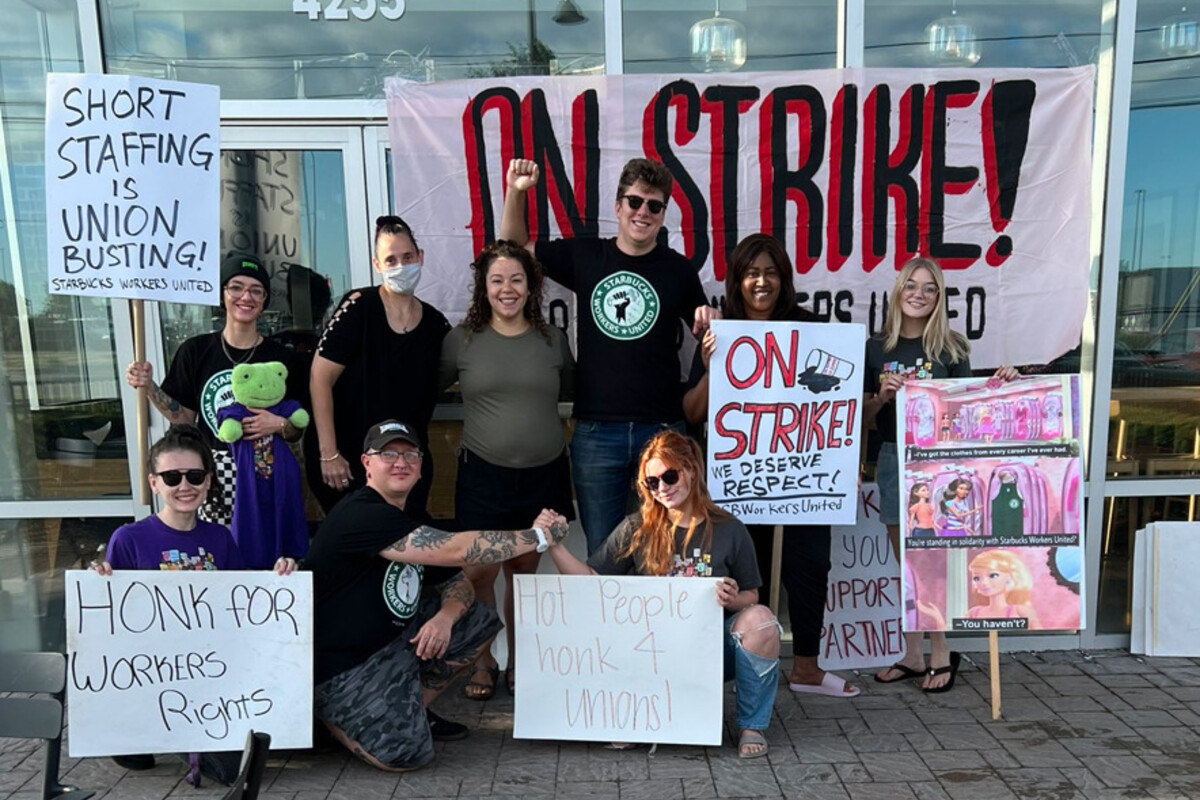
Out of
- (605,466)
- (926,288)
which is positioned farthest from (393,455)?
(926,288)

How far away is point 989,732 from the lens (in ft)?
10.3

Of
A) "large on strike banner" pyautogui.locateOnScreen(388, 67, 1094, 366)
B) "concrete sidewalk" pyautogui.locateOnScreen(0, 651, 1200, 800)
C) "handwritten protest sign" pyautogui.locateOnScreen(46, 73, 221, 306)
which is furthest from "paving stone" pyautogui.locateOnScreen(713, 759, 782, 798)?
"handwritten protest sign" pyautogui.locateOnScreen(46, 73, 221, 306)

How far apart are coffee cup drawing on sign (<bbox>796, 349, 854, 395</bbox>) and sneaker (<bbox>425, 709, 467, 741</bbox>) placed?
6.26 feet

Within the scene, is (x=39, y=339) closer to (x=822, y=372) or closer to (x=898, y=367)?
(x=822, y=372)

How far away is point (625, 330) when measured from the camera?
10.6 feet

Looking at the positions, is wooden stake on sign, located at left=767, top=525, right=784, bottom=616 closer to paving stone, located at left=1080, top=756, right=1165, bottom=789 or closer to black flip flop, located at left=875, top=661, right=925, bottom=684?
black flip flop, located at left=875, top=661, right=925, bottom=684

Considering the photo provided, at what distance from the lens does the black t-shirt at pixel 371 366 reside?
10.3 ft

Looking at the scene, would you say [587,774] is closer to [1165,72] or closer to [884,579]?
[884,579]

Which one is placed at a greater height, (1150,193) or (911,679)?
(1150,193)

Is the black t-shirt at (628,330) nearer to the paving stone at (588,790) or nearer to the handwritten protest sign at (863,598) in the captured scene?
the handwritten protest sign at (863,598)

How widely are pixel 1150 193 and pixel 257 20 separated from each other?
4.30 m

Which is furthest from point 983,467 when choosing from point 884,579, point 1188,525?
point 1188,525

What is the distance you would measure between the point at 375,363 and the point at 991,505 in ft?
8.05

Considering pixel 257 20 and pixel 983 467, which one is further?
pixel 257 20
